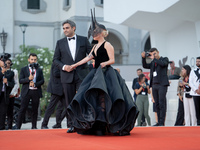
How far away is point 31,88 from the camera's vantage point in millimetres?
9852

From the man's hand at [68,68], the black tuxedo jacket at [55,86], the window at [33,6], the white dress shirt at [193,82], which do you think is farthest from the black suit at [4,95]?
the window at [33,6]

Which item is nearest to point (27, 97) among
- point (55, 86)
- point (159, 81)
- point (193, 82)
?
point (55, 86)

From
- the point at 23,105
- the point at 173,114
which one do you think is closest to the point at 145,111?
the point at 173,114

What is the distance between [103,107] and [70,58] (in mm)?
1728

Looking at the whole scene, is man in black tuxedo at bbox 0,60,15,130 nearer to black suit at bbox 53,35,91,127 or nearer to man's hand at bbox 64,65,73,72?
black suit at bbox 53,35,91,127

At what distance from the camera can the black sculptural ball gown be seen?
5949 millimetres

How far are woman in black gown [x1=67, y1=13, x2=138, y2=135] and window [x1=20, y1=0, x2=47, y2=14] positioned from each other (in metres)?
27.3

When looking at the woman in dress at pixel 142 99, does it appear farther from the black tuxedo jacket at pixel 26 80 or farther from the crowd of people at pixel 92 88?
the black tuxedo jacket at pixel 26 80

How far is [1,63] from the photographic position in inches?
384

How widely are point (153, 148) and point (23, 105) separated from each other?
5575mm

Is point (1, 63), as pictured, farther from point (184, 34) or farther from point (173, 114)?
point (184, 34)

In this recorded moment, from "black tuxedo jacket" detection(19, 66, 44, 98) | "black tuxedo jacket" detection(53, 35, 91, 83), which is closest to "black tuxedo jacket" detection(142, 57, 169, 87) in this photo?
"black tuxedo jacket" detection(19, 66, 44, 98)

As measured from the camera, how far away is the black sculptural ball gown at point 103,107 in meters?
5.95

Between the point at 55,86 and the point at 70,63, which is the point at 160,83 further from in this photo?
the point at 70,63
